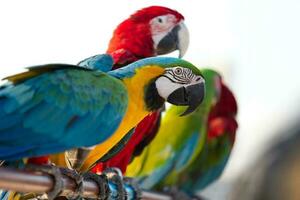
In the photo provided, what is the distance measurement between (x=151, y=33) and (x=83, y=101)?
0.68m

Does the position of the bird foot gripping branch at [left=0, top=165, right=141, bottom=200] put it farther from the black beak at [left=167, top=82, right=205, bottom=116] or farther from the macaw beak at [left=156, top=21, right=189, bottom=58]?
Result: the macaw beak at [left=156, top=21, right=189, bottom=58]

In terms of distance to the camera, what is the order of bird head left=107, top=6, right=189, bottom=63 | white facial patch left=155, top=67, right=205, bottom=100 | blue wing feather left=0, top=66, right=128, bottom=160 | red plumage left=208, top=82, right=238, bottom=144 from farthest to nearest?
red plumage left=208, top=82, right=238, bottom=144, bird head left=107, top=6, right=189, bottom=63, white facial patch left=155, top=67, right=205, bottom=100, blue wing feather left=0, top=66, right=128, bottom=160

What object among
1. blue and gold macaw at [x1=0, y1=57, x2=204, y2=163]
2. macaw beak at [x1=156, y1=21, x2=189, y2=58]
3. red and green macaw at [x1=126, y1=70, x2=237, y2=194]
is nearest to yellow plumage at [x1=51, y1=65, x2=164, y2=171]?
blue and gold macaw at [x1=0, y1=57, x2=204, y2=163]

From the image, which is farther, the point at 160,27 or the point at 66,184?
the point at 160,27

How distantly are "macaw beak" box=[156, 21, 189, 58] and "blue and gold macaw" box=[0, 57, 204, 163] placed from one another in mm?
512

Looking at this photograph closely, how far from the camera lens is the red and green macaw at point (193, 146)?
1.97 meters

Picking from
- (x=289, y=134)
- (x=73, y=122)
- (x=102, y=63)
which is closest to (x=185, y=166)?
(x=102, y=63)

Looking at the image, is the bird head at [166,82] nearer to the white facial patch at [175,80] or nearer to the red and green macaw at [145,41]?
the white facial patch at [175,80]

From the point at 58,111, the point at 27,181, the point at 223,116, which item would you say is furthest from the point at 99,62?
the point at 223,116

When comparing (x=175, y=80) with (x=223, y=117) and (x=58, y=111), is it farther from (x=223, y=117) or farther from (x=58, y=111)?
(x=223, y=117)

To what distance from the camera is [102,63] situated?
1.37 meters

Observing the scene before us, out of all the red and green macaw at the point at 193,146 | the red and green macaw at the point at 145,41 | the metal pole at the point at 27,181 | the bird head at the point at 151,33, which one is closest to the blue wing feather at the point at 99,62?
the red and green macaw at the point at 145,41

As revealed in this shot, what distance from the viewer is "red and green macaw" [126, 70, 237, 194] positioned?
197 cm

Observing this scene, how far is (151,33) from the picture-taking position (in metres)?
1.68
